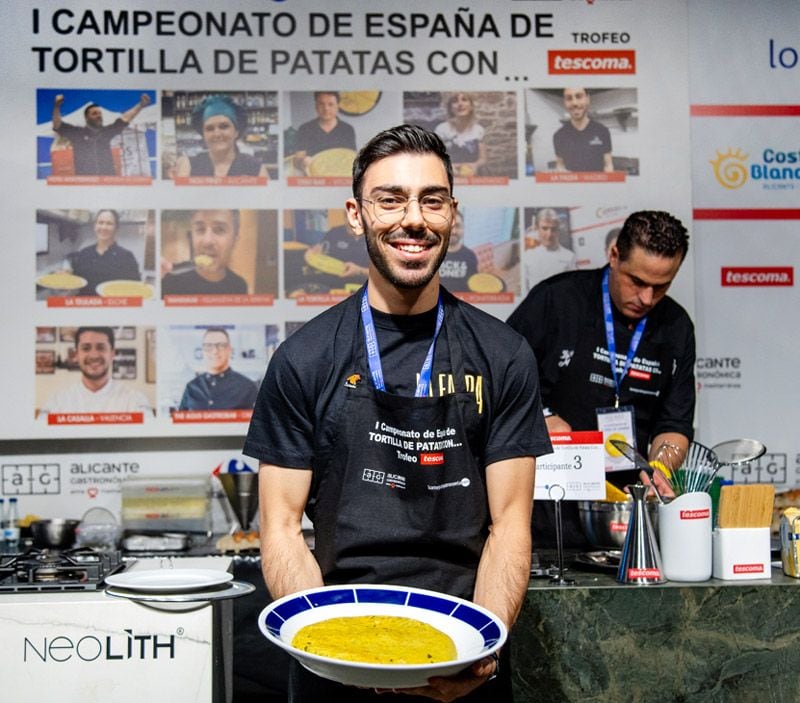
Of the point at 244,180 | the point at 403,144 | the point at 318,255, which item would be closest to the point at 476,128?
the point at 318,255

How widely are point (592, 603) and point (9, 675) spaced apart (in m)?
1.23

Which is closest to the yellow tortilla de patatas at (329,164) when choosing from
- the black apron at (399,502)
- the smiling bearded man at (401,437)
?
the smiling bearded man at (401,437)

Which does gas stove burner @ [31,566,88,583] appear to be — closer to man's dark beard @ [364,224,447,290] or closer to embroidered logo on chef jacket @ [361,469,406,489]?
embroidered logo on chef jacket @ [361,469,406,489]

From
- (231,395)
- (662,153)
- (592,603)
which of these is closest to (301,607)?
(592,603)

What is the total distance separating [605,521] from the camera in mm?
2484

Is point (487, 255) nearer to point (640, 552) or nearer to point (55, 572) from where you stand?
point (640, 552)

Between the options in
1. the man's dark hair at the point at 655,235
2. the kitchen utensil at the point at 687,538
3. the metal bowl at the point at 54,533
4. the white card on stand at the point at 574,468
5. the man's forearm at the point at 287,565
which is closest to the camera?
the man's forearm at the point at 287,565

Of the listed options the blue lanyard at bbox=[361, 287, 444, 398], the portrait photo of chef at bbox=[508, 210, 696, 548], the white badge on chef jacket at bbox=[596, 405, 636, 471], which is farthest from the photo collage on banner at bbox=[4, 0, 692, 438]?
the blue lanyard at bbox=[361, 287, 444, 398]

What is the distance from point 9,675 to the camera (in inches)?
83.4

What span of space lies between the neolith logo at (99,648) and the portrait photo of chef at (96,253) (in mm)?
1787

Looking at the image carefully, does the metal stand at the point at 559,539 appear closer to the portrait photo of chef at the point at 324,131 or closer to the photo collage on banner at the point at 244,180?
the photo collage on banner at the point at 244,180

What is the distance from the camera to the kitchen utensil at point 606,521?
2455mm

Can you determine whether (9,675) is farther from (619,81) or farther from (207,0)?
(619,81)

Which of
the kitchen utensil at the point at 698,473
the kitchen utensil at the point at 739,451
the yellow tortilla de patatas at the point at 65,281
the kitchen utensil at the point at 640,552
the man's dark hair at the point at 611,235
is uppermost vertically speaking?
the man's dark hair at the point at 611,235
